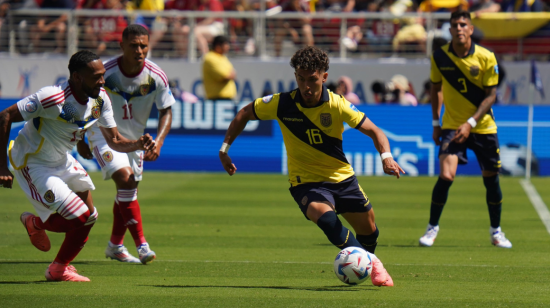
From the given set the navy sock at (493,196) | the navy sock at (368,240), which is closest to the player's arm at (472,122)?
the navy sock at (493,196)

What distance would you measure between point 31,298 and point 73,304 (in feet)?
1.45

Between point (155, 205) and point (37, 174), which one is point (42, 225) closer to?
point (37, 174)

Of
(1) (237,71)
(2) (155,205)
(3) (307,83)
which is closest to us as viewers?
(3) (307,83)

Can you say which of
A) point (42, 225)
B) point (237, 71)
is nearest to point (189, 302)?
point (42, 225)

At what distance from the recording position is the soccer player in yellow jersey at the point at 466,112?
334 inches

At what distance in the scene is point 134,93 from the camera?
761 centimetres

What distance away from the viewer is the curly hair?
5883mm

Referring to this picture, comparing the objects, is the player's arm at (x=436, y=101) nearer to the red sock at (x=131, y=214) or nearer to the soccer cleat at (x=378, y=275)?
the soccer cleat at (x=378, y=275)

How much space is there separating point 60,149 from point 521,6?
1563 centimetres

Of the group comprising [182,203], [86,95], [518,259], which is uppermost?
[86,95]

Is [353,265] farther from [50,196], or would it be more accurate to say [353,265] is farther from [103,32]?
[103,32]

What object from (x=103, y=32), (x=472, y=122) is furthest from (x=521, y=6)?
(x=472, y=122)

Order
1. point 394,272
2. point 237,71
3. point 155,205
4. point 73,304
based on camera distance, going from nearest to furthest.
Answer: point 73,304
point 394,272
point 155,205
point 237,71

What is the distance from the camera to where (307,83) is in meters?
5.97
